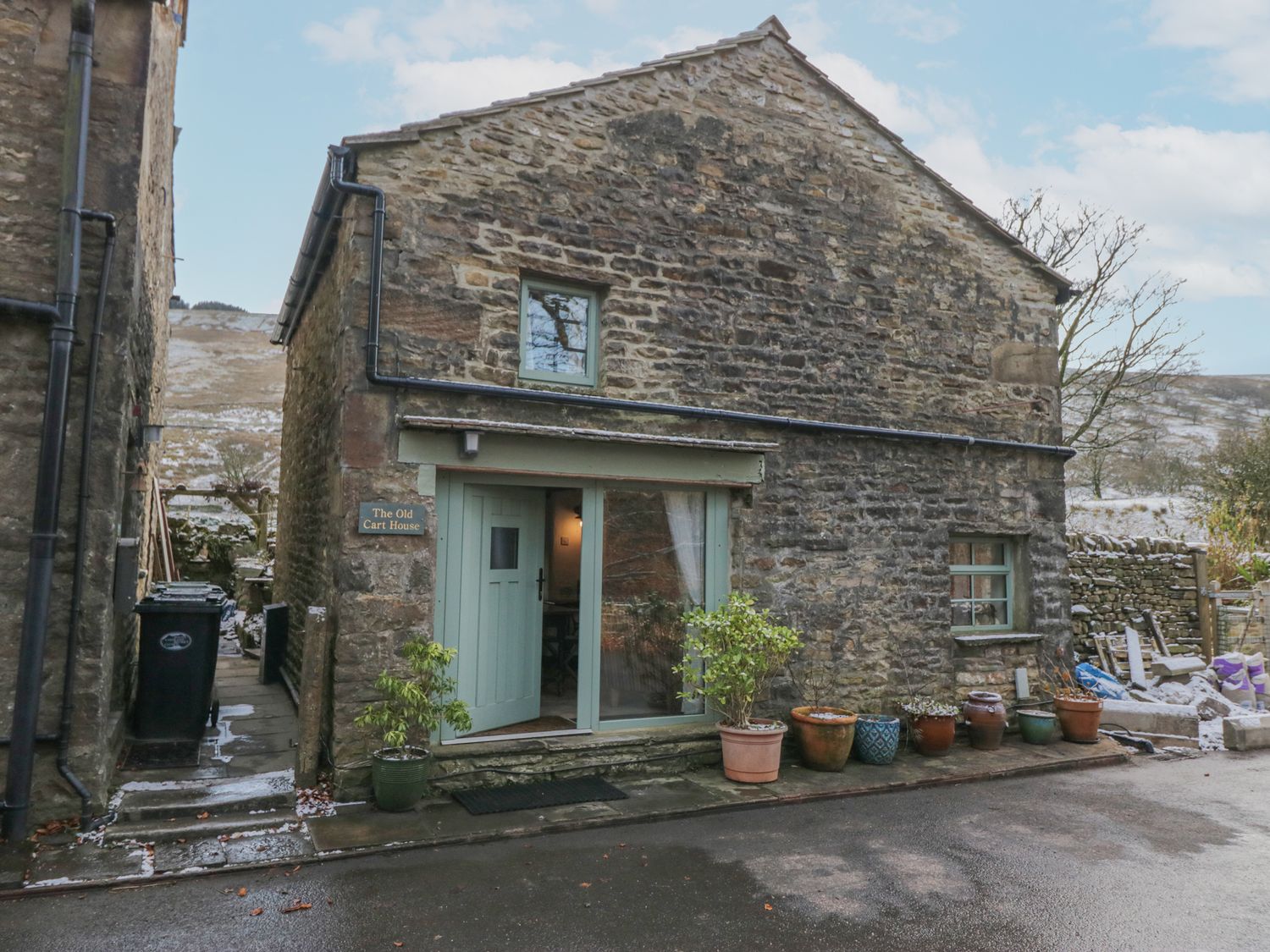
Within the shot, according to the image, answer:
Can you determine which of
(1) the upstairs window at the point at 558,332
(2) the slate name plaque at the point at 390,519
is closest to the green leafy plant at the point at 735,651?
(1) the upstairs window at the point at 558,332

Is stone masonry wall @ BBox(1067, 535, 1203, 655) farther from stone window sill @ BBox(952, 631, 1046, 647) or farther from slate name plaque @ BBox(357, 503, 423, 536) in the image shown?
slate name plaque @ BBox(357, 503, 423, 536)

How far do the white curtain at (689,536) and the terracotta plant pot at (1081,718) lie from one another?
4.22 metres

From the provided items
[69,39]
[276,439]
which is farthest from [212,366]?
[69,39]

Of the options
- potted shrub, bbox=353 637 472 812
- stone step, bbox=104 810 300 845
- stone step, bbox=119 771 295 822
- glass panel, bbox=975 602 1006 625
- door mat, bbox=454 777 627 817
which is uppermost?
glass panel, bbox=975 602 1006 625

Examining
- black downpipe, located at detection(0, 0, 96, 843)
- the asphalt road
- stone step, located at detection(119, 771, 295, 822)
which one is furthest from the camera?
stone step, located at detection(119, 771, 295, 822)

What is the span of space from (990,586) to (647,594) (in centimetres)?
415

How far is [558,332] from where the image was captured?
23.1 ft

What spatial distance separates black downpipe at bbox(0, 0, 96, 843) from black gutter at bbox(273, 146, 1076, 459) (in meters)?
1.57

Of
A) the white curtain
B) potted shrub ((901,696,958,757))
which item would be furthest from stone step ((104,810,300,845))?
potted shrub ((901,696,958,757))

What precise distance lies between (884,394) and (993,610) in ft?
9.16

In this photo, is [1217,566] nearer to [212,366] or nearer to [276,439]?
[276,439]

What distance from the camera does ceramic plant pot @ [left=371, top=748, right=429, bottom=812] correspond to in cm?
565

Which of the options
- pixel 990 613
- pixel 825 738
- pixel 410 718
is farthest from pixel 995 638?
pixel 410 718

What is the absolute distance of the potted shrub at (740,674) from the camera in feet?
22.1
